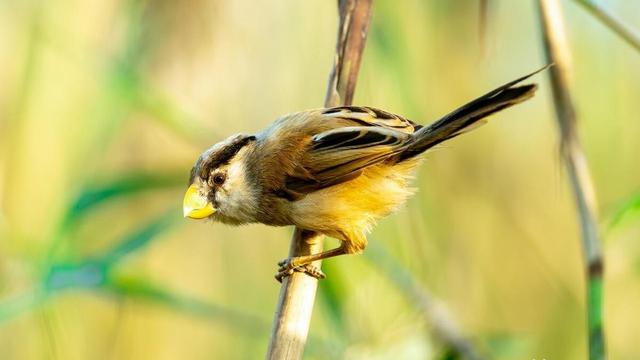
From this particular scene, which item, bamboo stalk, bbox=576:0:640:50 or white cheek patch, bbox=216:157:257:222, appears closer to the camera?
bamboo stalk, bbox=576:0:640:50

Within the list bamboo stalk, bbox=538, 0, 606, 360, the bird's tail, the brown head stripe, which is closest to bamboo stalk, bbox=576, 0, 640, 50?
bamboo stalk, bbox=538, 0, 606, 360

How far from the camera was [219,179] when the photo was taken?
6.67 feet

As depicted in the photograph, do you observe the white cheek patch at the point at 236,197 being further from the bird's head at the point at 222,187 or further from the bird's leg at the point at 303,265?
the bird's leg at the point at 303,265

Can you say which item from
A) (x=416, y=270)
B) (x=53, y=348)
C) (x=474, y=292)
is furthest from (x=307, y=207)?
(x=474, y=292)

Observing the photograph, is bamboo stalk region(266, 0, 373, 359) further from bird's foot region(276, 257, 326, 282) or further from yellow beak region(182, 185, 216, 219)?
yellow beak region(182, 185, 216, 219)

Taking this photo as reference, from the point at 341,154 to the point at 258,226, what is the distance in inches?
Answer: 59.5

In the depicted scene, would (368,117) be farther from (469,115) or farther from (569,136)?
(569,136)

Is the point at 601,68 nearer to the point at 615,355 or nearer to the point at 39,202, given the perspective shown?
the point at 615,355

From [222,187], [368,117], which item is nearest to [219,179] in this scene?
[222,187]

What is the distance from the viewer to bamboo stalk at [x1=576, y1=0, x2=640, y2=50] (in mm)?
1677

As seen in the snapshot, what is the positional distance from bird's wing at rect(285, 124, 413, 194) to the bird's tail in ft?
0.19

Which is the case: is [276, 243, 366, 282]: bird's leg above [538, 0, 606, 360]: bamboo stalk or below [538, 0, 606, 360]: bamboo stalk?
below

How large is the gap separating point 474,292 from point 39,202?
5.68 feet

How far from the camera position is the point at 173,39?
8.92ft
